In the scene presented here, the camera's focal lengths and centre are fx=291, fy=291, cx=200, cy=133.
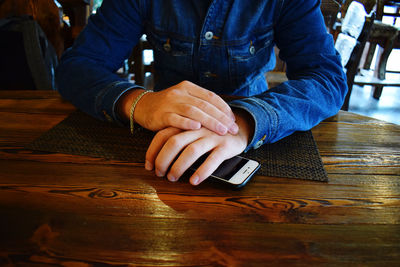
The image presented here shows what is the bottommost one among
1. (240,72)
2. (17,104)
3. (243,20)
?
(17,104)

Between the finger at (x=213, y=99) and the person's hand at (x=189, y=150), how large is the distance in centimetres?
5

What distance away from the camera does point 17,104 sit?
33.3 inches

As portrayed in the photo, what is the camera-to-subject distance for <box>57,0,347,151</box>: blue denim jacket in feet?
2.40

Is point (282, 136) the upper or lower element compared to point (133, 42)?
lower

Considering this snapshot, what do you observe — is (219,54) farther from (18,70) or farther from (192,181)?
(18,70)

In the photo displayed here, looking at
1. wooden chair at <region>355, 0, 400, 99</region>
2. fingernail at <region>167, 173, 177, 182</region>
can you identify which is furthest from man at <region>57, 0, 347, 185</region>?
wooden chair at <region>355, 0, 400, 99</region>

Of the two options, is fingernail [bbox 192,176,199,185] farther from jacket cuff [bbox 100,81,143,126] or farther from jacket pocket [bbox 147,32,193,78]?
jacket pocket [bbox 147,32,193,78]

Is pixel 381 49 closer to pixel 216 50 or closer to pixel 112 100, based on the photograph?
pixel 216 50

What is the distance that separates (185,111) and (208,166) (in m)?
0.14

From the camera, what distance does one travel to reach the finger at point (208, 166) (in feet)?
1.63

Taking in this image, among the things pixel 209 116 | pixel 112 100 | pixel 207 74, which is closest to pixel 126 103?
pixel 112 100

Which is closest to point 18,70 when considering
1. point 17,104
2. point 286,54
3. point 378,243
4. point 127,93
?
point 17,104

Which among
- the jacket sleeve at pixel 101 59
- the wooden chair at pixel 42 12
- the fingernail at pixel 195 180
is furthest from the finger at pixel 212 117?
the wooden chair at pixel 42 12

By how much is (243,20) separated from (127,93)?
0.42 metres
